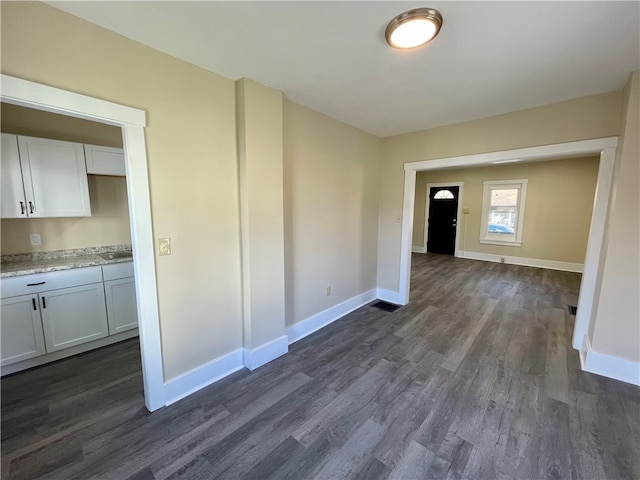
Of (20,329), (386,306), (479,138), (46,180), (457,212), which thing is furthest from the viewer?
(457,212)

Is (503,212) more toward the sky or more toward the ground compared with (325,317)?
more toward the sky

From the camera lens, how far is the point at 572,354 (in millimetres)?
2631

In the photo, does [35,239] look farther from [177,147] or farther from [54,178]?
[177,147]

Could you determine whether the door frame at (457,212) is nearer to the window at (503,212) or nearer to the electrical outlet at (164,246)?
the window at (503,212)

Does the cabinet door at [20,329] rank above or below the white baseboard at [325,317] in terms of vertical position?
above

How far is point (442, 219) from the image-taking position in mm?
7664

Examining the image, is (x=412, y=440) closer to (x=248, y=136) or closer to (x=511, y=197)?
(x=248, y=136)

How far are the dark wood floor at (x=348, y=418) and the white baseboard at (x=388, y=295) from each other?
106cm

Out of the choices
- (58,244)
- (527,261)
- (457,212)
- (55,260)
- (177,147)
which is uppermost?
(177,147)

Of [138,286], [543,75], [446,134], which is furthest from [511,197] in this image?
[138,286]

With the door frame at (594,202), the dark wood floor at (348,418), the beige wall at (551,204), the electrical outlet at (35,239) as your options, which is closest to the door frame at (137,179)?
the dark wood floor at (348,418)

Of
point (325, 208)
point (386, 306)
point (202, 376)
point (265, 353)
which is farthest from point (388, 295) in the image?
point (202, 376)

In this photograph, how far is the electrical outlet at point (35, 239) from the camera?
8.38 feet

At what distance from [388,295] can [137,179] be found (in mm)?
3594
